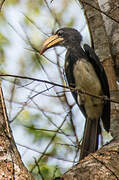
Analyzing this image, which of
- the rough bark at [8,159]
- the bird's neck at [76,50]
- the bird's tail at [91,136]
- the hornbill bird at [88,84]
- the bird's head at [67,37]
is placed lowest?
the rough bark at [8,159]

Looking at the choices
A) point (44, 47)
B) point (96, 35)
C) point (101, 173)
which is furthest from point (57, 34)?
point (101, 173)

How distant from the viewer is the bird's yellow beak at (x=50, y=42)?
3.82 m

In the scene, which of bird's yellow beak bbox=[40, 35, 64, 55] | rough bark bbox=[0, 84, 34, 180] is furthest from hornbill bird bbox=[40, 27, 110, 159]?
rough bark bbox=[0, 84, 34, 180]

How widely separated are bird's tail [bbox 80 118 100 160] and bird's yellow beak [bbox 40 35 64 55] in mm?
941

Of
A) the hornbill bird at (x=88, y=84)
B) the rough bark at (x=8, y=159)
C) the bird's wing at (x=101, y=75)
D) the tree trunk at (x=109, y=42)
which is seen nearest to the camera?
the rough bark at (x=8, y=159)

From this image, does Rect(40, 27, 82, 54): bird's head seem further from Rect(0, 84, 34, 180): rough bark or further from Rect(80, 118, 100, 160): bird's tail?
Rect(0, 84, 34, 180): rough bark

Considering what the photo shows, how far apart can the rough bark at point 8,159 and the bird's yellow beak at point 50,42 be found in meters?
2.06

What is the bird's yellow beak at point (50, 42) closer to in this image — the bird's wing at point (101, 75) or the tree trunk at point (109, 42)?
the bird's wing at point (101, 75)

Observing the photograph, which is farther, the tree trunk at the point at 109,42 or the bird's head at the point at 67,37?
the bird's head at the point at 67,37

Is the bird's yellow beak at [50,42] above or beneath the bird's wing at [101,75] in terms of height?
above

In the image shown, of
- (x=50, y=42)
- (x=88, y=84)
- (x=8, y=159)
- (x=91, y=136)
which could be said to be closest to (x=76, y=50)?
(x=50, y=42)

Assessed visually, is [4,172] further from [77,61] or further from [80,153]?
[77,61]

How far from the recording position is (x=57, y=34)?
4.25 metres

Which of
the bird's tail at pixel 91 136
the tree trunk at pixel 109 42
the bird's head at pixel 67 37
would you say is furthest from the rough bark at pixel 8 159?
the bird's head at pixel 67 37
